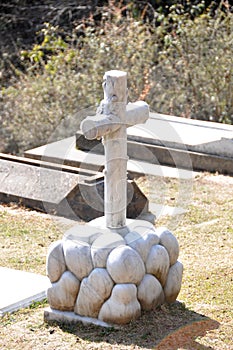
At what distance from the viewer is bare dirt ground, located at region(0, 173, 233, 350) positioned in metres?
5.54

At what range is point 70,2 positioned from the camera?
1577 cm

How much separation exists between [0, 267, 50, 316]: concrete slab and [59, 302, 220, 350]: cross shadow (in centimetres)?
51

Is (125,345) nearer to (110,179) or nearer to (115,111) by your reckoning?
(110,179)

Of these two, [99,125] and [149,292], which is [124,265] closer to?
[149,292]

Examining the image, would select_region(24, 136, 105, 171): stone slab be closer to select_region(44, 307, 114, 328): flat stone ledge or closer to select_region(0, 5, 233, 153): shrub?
select_region(0, 5, 233, 153): shrub

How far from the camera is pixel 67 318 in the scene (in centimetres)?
578

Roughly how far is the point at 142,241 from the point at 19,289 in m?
1.16

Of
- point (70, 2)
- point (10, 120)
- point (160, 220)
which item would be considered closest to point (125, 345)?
point (160, 220)

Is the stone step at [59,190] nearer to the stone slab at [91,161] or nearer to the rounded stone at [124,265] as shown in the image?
the stone slab at [91,161]

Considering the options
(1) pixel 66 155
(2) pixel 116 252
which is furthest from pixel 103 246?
(1) pixel 66 155

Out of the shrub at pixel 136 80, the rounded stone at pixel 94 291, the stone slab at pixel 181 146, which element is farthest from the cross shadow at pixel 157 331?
the shrub at pixel 136 80

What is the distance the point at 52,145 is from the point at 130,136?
0.92 meters

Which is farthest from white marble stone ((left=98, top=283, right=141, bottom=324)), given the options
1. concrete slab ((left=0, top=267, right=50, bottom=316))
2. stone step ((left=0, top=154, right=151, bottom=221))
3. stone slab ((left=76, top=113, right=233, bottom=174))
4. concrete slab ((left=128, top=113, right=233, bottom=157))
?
concrete slab ((left=128, top=113, right=233, bottom=157))

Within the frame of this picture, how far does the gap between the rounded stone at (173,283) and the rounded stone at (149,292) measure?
84mm
